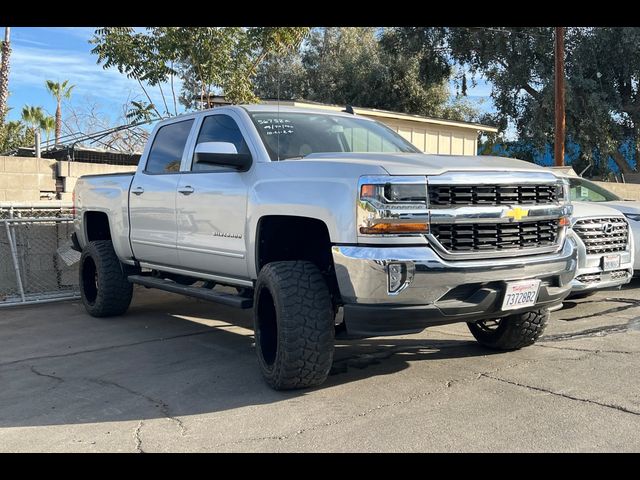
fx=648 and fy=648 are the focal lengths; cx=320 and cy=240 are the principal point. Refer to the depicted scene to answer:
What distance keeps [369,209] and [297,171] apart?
0.82m

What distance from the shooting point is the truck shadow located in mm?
4449

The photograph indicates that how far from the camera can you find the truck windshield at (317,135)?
524cm

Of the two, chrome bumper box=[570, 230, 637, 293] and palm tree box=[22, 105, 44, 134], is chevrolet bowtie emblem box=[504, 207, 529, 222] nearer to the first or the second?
chrome bumper box=[570, 230, 637, 293]

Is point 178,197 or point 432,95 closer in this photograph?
point 178,197

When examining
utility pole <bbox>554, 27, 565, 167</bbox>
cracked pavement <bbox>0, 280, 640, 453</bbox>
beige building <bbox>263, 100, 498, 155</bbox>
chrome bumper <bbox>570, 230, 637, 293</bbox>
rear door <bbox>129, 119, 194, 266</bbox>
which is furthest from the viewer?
beige building <bbox>263, 100, 498, 155</bbox>

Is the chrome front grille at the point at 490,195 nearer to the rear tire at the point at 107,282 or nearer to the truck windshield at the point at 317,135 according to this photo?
the truck windshield at the point at 317,135

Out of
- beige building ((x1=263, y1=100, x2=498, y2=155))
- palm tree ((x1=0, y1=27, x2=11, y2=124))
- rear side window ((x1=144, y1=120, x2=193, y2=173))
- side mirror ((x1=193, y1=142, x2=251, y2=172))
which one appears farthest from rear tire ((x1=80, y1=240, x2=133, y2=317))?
palm tree ((x1=0, y1=27, x2=11, y2=124))

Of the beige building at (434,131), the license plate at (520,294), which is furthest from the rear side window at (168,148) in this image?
the beige building at (434,131)

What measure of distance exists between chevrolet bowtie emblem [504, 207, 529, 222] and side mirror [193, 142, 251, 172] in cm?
201

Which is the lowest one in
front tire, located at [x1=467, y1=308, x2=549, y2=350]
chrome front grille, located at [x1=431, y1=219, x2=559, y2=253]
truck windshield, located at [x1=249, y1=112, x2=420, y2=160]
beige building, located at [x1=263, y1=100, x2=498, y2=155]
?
front tire, located at [x1=467, y1=308, x2=549, y2=350]
